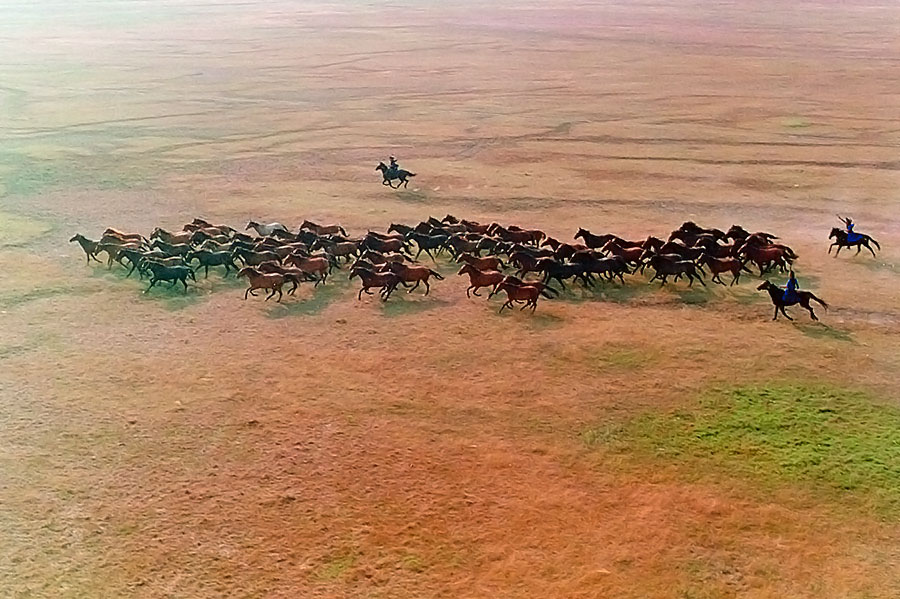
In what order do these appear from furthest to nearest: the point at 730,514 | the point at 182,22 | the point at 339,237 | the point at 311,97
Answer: the point at 182,22 → the point at 311,97 → the point at 339,237 → the point at 730,514

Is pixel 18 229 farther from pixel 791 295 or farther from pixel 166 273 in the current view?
pixel 791 295

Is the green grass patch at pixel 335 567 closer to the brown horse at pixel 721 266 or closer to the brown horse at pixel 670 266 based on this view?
the brown horse at pixel 670 266

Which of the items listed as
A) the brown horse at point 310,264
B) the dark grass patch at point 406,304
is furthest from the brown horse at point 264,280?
the dark grass patch at point 406,304

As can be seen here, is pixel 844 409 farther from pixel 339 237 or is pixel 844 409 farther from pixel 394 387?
pixel 339 237

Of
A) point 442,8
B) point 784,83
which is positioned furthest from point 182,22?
point 784,83

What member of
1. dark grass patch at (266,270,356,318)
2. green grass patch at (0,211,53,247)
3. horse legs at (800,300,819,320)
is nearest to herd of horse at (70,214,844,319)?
horse legs at (800,300,819,320)

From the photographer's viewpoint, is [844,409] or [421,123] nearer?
[844,409]
